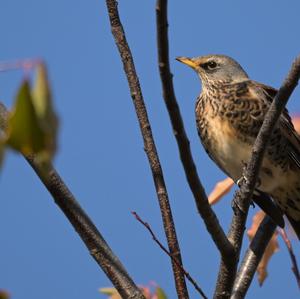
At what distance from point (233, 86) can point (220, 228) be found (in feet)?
7.98

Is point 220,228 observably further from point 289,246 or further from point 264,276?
point 264,276

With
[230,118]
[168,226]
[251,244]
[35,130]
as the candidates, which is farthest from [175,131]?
[230,118]

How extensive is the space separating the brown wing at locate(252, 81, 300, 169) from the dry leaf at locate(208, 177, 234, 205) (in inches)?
33.4

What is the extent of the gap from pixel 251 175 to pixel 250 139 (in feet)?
5.40

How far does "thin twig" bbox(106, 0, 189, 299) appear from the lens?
2439 mm

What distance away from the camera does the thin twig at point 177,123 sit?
176cm

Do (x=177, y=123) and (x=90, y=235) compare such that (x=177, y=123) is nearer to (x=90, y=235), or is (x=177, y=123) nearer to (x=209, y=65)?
(x=90, y=235)

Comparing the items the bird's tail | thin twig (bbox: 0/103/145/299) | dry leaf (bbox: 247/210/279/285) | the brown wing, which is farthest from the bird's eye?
thin twig (bbox: 0/103/145/299)

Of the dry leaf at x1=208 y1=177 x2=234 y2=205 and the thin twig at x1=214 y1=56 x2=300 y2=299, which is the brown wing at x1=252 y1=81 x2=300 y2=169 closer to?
the dry leaf at x1=208 y1=177 x2=234 y2=205

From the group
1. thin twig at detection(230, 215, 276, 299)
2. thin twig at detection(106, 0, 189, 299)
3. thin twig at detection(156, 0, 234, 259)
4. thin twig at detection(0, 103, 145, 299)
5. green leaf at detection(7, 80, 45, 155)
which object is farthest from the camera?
thin twig at detection(230, 215, 276, 299)

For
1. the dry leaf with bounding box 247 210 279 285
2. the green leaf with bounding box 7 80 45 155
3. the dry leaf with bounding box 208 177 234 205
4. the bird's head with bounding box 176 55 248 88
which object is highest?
the bird's head with bounding box 176 55 248 88

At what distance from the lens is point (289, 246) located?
109 inches

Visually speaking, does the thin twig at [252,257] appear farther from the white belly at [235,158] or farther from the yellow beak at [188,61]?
the yellow beak at [188,61]

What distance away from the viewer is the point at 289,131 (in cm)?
411
